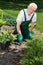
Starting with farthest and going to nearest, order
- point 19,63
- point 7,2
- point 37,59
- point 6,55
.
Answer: point 7,2, point 6,55, point 19,63, point 37,59

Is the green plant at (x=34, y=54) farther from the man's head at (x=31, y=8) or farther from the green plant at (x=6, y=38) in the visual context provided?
the man's head at (x=31, y=8)

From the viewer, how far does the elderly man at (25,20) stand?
26.6 feet

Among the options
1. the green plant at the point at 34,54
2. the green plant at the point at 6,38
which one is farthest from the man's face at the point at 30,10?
the green plant at the point at 34,54

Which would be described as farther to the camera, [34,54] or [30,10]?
[30,10]

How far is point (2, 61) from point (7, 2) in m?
11.4

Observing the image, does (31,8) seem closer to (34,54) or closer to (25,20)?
(25,20)

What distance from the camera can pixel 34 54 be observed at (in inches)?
250

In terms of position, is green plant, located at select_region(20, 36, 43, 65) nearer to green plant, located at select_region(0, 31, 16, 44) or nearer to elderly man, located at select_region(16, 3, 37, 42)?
green plant, located at select_region(0, 31, 16, 44)

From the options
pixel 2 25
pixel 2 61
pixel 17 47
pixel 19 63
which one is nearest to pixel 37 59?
pixel 19 63

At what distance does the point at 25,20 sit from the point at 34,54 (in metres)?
2.21

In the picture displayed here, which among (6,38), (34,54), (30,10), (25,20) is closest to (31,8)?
(30,10)

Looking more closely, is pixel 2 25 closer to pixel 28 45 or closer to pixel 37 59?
pixel 28 45

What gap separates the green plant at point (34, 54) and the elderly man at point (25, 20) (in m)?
1.60

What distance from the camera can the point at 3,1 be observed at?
18.2 metres
